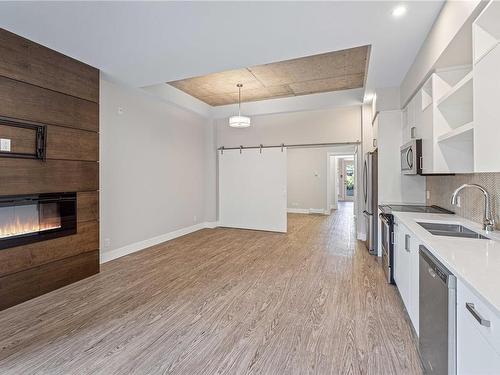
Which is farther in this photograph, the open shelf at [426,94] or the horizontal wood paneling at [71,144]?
the horizontal wood paneling at [71,144]

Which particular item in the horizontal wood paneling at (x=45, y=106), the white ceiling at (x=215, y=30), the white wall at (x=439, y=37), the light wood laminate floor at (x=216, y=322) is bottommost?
the light wood laminate floor at (x=216, y=322)

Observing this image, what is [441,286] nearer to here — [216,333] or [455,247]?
[455,247]

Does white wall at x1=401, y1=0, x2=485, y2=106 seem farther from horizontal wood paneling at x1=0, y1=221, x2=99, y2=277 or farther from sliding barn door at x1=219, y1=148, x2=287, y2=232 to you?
horizontal wood paneling at x1=0, y1=221, x2=99, y2=277

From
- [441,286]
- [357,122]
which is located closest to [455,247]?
[441,286]

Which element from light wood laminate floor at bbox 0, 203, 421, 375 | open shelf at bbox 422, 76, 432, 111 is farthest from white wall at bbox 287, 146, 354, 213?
open shelf at bbox 422, 76, 432, 111

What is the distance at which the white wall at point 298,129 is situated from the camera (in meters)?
5.90

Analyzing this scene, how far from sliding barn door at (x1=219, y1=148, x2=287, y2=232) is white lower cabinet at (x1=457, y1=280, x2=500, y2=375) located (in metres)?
5.13

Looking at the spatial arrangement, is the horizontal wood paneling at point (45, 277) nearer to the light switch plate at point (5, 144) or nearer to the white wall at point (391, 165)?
the light switch plate at point (5, 144)

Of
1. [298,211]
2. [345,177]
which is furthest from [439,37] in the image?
[345,177]

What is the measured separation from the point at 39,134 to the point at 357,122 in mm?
5643

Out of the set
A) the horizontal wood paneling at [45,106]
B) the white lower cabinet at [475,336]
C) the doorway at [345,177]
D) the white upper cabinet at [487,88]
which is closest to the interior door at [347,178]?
the doorway at [345,177]

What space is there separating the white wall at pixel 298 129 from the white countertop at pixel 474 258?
4031mm

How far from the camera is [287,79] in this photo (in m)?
4.92

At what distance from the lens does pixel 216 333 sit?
2273 millimetres
